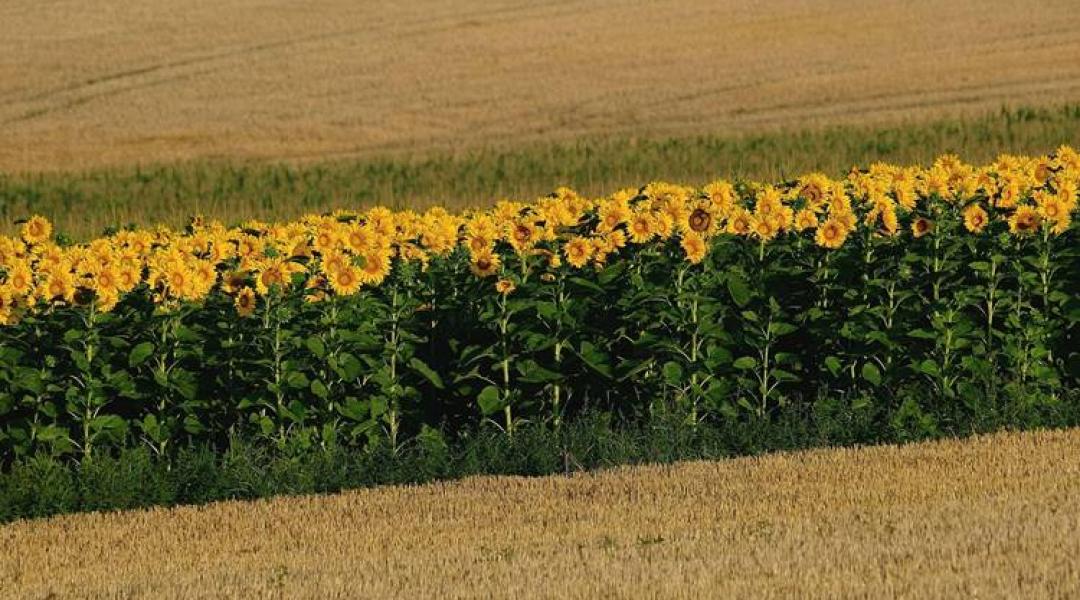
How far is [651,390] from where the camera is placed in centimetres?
1123

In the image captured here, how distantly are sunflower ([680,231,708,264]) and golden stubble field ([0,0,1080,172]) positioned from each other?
21.6 metres

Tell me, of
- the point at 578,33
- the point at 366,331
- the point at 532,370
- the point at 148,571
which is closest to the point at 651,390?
the point at 532,370

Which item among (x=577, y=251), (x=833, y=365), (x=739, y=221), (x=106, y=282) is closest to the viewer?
(x=106, y=282)

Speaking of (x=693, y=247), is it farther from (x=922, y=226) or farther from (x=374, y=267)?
(x=374, y=267)

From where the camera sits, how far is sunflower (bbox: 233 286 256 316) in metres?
10.8

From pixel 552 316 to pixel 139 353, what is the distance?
220 cm

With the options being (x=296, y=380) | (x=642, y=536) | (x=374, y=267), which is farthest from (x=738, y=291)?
(x=642, y=536)

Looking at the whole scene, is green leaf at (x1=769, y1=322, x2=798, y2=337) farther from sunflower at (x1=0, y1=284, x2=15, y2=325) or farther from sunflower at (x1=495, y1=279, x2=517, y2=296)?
sunflower at (x1=0, y1=284, x2=15, y2=325)

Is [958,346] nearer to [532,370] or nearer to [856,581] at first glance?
[532,370]

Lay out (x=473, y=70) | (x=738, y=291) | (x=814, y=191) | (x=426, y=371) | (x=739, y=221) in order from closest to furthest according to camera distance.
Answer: (x=426, y=371), (x=738, y=291), (x=739, y=221), (x=814, y=191), (x=473, y=70)

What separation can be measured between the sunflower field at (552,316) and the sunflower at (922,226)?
0.06ft

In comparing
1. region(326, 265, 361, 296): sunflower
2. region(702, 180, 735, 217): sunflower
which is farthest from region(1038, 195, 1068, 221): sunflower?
region(326, 265, 361, 296): sunflower

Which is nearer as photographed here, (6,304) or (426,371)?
(6,304)

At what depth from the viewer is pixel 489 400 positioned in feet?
36.3
